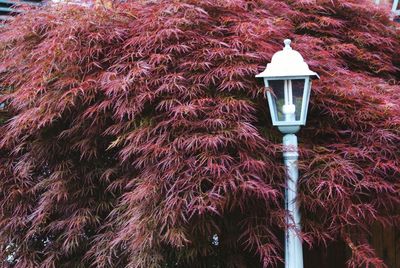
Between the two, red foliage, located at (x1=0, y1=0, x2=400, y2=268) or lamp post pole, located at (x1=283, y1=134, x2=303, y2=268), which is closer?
lamp post pole, located at (x1=283, y1=134, x2=303, y2=268)

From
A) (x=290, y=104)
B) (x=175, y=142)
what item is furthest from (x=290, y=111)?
(x=175, y=142)

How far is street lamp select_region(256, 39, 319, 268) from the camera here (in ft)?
8.46

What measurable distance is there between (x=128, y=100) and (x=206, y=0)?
88 cm

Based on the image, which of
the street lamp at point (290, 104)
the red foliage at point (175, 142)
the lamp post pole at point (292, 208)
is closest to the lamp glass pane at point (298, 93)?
the street lamp at point (290, 104)

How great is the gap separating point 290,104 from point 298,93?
7 cm

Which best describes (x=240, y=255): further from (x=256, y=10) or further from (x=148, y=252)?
(x=256, y=10)

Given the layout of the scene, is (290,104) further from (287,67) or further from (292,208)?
(292,208)

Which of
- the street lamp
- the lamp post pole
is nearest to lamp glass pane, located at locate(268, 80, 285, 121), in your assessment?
the street lamp

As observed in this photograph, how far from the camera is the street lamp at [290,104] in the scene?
2578mm

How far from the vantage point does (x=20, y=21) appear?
3719 mm

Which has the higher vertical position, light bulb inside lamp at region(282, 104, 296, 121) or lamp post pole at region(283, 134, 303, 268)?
light bulb inside lamp at region(282, 104, 296, 121)

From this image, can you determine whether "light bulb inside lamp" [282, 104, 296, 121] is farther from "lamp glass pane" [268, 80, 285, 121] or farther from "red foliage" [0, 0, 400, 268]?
"red foliage" [0, 0, 400, 268]

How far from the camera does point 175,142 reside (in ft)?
8.95

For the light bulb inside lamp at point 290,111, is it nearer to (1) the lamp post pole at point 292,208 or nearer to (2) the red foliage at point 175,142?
(1) the lamp post pole at point 292,208
